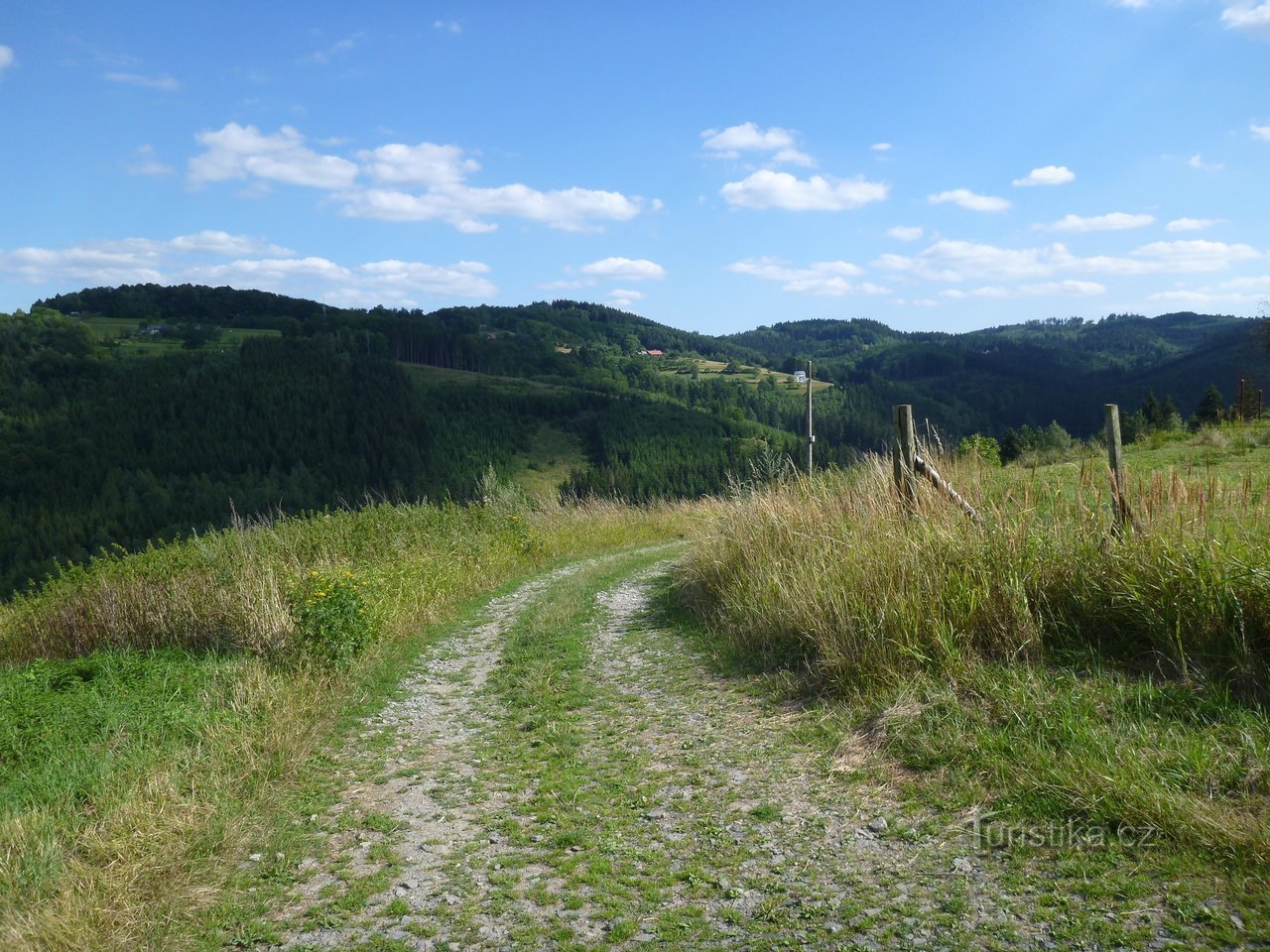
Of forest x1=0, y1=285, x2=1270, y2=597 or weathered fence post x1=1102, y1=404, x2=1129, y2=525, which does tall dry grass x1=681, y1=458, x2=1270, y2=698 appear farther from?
forest x1=0, y1=285, x2=1270, y2=597

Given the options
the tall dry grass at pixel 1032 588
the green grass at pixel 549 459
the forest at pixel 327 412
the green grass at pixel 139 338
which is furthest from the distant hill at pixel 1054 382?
the green grass at pixel 139 338

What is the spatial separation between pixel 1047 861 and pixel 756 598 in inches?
190

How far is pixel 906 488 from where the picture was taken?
8.06 metres

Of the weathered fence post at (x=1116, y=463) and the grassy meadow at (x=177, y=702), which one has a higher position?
the weathered fence post at (x=1116, y=463)

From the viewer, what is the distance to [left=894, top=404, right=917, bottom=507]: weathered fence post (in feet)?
26.1

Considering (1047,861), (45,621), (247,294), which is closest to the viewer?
(1047,861)

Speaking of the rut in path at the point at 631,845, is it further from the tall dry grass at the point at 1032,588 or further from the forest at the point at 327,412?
the forest at the point at 327,412

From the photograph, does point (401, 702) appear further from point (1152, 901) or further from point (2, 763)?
point (1152, 901)

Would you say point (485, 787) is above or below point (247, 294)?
below

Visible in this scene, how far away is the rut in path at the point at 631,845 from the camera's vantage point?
10.8 ft

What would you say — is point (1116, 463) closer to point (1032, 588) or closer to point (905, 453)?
point (1032, 588)

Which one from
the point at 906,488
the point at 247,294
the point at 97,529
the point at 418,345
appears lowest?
the point at 97,529

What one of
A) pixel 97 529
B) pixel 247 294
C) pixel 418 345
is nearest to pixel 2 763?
pixel 97 529

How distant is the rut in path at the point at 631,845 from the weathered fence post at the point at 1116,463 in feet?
9.69
